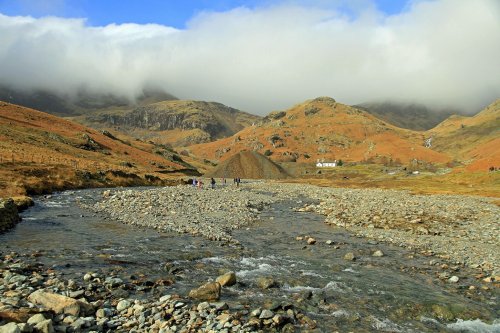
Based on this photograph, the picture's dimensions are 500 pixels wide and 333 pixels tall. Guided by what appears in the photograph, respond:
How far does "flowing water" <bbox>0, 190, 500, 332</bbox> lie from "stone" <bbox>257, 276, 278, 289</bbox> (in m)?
0.26

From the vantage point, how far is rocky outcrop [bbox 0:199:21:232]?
2640 centimetres

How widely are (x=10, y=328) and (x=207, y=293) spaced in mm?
6736

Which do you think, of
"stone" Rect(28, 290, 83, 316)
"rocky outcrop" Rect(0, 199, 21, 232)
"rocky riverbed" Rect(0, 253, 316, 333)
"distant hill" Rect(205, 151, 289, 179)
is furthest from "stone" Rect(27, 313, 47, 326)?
"distant hill" Rect(205, 151, 289, 179)

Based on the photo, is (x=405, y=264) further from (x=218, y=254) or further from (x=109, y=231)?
(x=109, y=231)

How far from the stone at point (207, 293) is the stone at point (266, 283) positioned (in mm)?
2576

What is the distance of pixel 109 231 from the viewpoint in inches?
1090

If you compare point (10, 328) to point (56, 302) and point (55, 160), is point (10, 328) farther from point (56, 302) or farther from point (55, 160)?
point (55, 160)

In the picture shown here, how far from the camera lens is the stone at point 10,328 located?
9.85 meters

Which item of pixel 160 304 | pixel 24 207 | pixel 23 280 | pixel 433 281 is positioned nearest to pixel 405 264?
pixel 433 281

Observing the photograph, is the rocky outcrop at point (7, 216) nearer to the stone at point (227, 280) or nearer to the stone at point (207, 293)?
the stone at point (227, 280)

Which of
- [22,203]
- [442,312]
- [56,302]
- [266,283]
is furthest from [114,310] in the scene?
[22,203]

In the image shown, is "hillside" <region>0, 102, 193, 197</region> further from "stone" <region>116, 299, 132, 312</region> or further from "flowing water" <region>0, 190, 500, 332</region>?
"stone" <region>116, 299, 132, 312</region>

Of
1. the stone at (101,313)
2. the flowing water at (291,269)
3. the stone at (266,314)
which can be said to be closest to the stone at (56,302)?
the stone at (101,313)

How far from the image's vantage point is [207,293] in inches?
580
